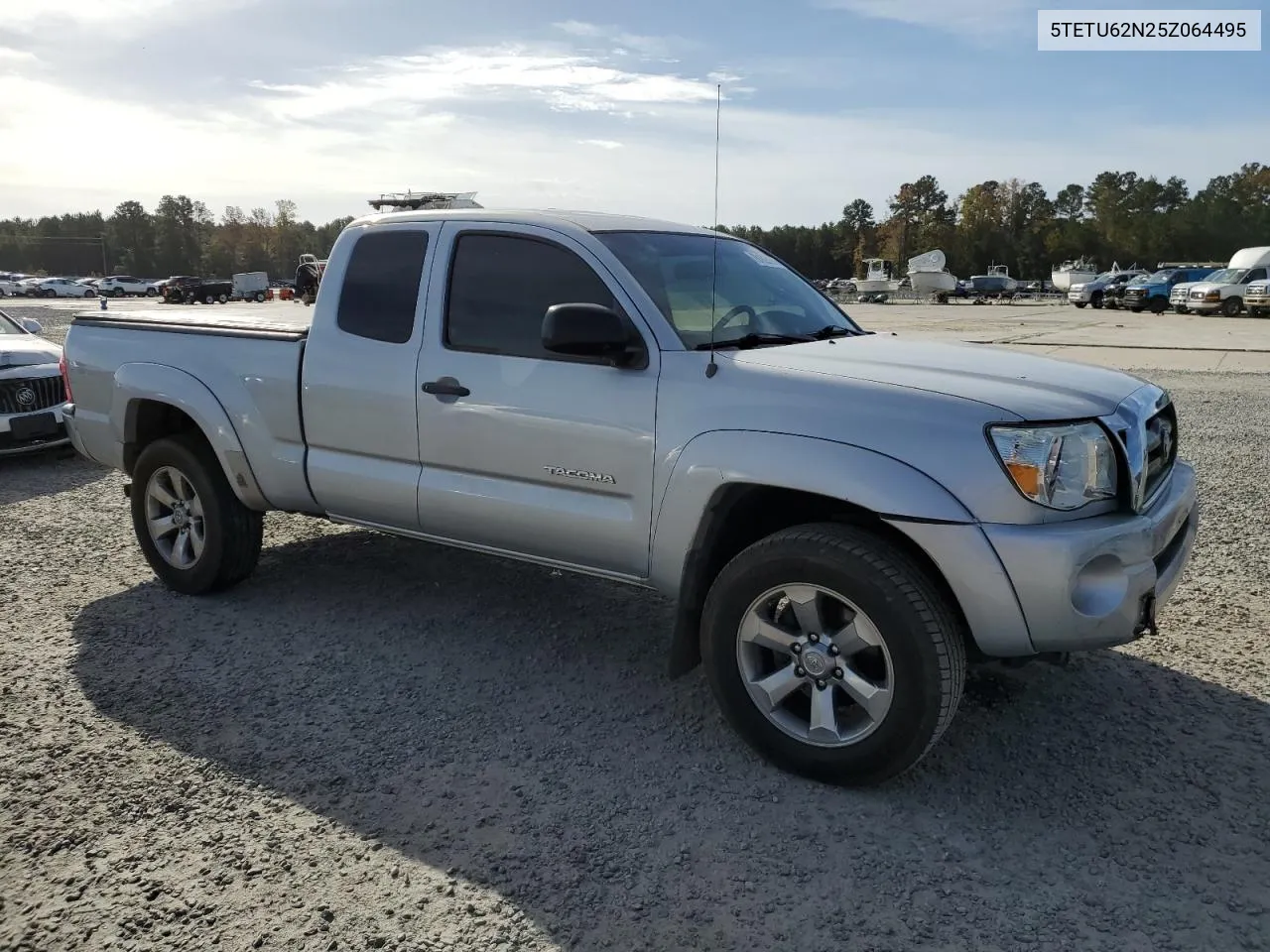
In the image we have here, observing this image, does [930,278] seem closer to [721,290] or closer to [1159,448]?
[721,290]

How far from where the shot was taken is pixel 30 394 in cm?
880

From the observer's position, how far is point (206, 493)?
4.95 meters

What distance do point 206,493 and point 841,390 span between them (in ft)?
11.0

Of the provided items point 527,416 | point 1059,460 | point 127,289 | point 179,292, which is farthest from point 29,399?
point 127,289

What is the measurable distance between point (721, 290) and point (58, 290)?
246 feet

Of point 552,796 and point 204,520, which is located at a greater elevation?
point 204,520

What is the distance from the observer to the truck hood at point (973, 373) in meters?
3.13

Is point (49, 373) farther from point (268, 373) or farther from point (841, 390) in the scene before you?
point (841, 390)

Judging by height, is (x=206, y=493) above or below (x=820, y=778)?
A: above

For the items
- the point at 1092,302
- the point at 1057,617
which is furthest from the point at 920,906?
the point at 1092,302

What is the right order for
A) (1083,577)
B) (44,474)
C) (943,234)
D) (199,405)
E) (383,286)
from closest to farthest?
(1083,577) → (383,286) → (199,405) → (44,474) → (943,234)

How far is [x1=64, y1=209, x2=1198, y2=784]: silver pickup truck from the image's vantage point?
302 cm

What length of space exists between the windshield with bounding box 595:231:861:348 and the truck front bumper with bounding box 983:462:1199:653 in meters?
1.40

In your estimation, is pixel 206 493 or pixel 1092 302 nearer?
pixel 206 493
